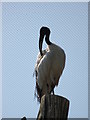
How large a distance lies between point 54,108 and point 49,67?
2410 mm

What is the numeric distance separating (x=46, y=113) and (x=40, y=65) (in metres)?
2.40

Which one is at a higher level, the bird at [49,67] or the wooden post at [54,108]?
the bird at [49,67]

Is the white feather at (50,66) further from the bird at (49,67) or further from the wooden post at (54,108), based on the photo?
the wooden post at (54,108)

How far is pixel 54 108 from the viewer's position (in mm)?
3805

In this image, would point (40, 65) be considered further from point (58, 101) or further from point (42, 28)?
point (58, 101)

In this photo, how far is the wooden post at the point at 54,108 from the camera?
3785 mm

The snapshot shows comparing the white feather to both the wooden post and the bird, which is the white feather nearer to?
the bird

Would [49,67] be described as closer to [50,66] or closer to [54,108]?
[50,66]

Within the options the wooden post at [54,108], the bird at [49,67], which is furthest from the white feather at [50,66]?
the wooden post at [54,108]

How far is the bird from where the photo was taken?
6133 mm

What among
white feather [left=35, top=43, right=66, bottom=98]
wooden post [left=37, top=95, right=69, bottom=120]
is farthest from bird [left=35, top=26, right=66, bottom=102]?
wooden post [left=37, top=95, right=69, bottom=120]

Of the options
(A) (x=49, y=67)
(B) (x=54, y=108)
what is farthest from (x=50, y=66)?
(B) (x=54, y=108)

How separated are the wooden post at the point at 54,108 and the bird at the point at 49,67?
2.26m

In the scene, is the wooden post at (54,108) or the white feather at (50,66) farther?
the white feather at (50,66)
